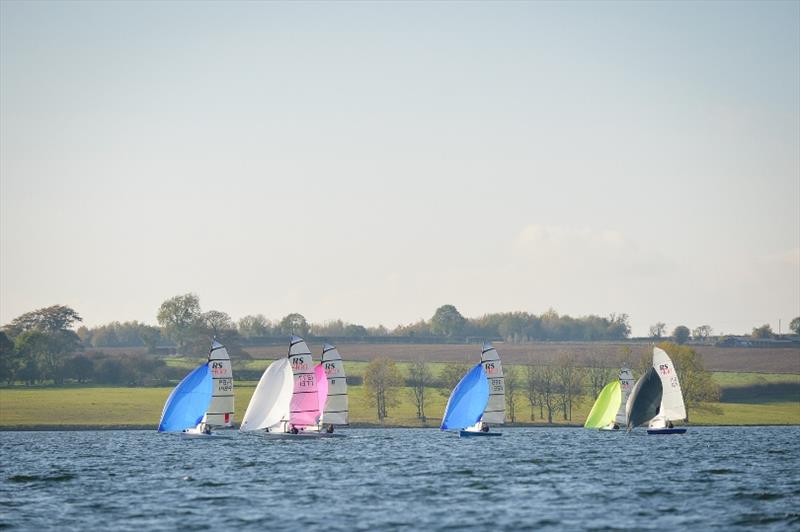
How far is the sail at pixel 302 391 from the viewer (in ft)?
378

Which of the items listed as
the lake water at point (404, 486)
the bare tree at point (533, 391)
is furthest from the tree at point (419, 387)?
the lake water at point (404, 486)

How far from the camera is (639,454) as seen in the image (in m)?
99.9

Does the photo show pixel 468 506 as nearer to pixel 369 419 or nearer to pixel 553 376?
pixel 369 419

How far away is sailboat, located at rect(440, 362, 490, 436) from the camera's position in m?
123

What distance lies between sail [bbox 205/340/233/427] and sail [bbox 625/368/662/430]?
1659 inches

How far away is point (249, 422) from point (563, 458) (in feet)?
111

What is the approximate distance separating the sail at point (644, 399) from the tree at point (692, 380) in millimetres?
54097

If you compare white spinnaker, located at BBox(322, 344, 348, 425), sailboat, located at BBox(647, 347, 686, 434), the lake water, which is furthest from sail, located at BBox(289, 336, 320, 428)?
sailboat, located at BBox(647, 347, 686, 434)

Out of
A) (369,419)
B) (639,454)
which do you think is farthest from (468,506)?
(369,419)

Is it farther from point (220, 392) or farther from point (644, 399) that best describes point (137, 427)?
point (644, 399)

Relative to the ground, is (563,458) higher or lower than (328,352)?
lower

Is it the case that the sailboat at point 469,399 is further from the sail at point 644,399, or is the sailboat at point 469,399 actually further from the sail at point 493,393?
the sail at point 644,399

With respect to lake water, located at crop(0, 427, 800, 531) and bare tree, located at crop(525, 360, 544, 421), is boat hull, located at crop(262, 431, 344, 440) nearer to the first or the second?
lake water, located at crop(0, 427, 800, 531)

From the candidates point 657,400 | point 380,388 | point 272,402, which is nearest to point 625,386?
point 657,400
